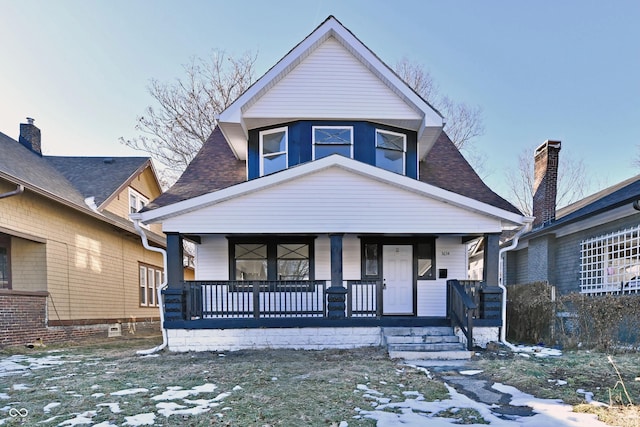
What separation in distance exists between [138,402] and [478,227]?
7.12 metres

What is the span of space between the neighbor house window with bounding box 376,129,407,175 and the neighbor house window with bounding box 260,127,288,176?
8.21ft

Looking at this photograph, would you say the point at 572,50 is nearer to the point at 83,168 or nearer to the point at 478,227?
the point at 478,227

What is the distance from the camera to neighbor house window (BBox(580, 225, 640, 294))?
29.2 ft

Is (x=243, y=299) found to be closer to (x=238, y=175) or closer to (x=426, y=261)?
(x=238, y=175)

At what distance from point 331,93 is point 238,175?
3.47 m

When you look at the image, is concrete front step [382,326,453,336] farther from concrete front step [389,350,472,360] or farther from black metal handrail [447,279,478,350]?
concrete front step [389,350,472,360]

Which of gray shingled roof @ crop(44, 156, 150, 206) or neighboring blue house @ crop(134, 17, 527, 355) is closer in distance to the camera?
neighboring blue house @ crop(134, 17, 527, 355)

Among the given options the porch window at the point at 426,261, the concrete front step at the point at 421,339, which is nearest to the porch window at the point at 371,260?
the porch window at the point at 426,261

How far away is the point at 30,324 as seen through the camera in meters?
9.40

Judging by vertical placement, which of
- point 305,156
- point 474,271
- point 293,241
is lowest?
point 474,271

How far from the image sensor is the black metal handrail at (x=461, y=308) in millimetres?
7332

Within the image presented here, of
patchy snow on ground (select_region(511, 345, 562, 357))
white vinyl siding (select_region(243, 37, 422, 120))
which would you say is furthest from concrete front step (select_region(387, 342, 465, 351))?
white vinyl siding (select_region(243, 37, 422, 120))

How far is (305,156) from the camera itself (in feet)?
30.9

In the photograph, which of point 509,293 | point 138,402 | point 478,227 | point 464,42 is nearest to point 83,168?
point 138,402
